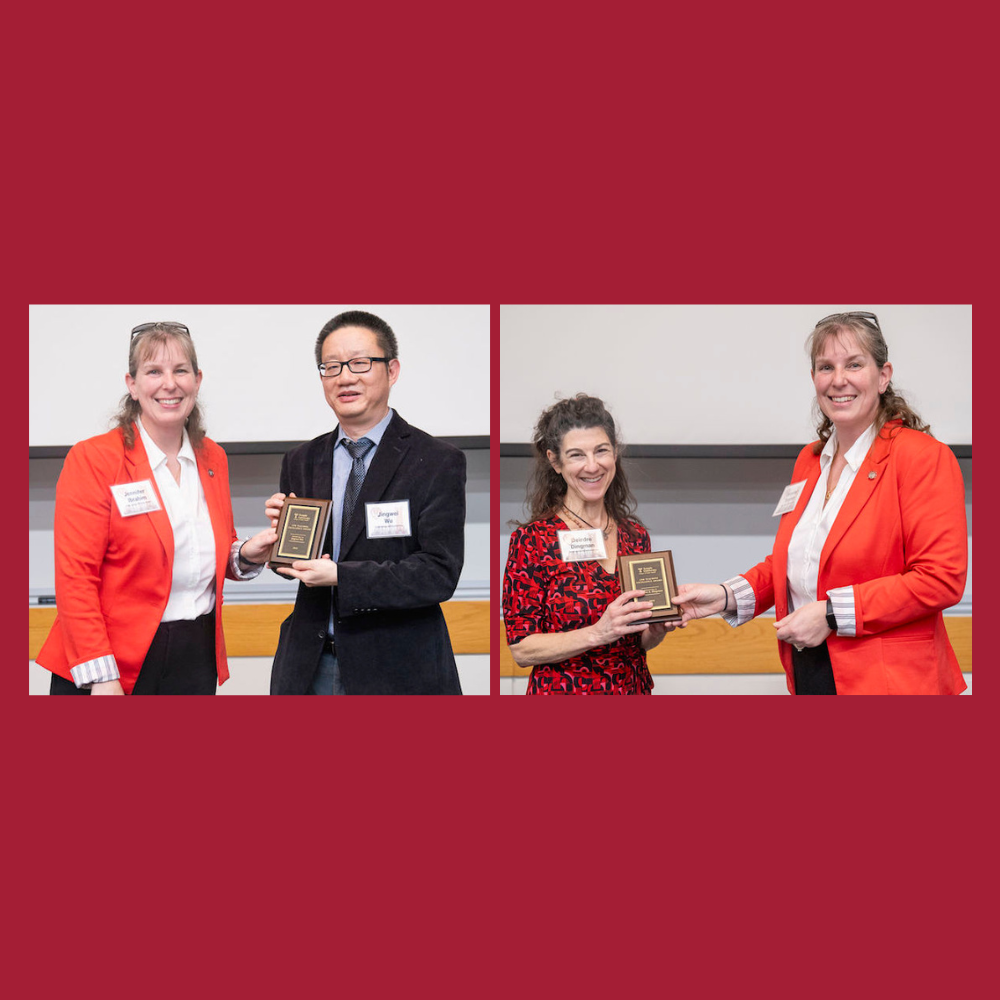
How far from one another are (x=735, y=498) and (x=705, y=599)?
17.5 inches

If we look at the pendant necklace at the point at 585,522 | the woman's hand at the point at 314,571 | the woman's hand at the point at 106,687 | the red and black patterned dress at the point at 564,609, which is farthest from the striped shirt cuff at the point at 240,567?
the pendant necklace at the point at 585,522

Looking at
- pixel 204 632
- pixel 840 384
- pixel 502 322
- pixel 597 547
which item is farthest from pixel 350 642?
pixel 840 384

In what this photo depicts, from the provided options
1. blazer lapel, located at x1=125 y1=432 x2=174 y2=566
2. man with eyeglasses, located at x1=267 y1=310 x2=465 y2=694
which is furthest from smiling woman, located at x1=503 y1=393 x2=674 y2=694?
blazer lapel, located at x1=125 y1=432 x2=174 y2=566

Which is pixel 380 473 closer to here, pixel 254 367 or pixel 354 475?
pixel 354 475

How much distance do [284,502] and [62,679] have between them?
1.06 m

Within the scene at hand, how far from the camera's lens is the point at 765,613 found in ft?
13.3

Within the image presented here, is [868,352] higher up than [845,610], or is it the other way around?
[868,352]

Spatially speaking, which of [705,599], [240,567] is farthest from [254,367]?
[705,599]

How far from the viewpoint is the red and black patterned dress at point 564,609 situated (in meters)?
3.84

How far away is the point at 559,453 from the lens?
3.94 metres

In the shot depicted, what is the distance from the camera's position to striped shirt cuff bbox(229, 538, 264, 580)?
→ 3922 mm

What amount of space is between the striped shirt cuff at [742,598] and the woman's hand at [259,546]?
67.3 inches

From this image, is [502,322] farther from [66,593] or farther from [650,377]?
[66,593]

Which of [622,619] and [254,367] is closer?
[622,619]
